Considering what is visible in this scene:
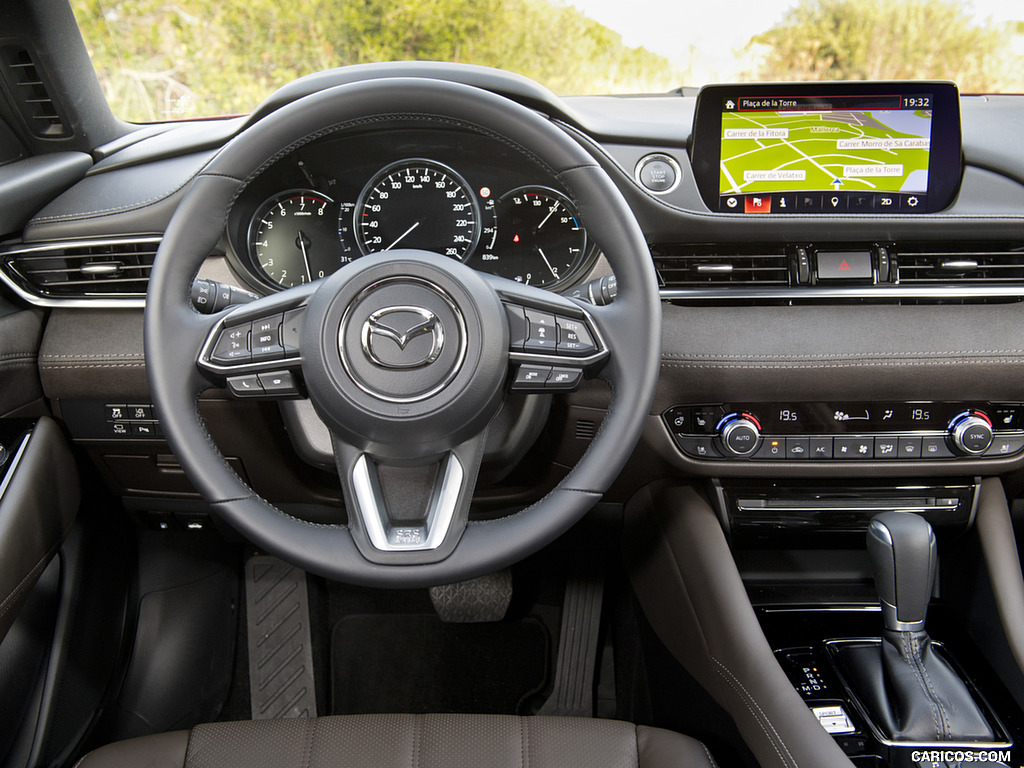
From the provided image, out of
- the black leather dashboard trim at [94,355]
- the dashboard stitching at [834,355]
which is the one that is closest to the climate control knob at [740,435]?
the dashboard stitching at [834,355]

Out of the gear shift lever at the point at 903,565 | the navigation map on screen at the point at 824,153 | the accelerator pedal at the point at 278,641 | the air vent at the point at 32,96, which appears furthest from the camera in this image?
the accelerator pedal at the point at 278,641

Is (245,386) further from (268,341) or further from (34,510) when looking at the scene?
(34,510)

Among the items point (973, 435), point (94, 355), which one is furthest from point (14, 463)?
point (973, 435)

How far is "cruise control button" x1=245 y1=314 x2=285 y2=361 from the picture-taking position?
1.07 metres

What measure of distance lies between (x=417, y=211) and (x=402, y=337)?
1.59 feet

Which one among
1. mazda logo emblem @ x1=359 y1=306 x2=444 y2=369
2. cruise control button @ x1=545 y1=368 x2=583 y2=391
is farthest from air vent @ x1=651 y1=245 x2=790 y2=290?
mazda logo emblem @ x1=359 y1=306 x2=444 y2=369

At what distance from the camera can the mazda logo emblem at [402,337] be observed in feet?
3.40

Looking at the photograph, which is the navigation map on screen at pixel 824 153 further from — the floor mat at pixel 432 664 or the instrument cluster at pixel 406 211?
the floor mat at pixel 432 664

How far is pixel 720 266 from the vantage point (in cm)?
144

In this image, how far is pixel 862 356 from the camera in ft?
4.64

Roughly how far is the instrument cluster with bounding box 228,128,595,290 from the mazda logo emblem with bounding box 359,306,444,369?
0.44 metres

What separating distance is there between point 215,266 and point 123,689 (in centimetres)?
101

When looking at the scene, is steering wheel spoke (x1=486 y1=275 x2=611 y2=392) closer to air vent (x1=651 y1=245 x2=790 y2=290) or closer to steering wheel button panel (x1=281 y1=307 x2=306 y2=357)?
steering wheel button panel (x1=281 y1=307 x2=306 y2=357)

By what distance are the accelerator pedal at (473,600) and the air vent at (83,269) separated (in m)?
0.97
